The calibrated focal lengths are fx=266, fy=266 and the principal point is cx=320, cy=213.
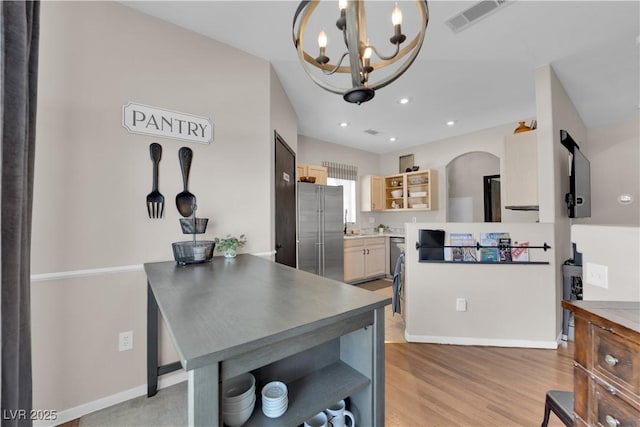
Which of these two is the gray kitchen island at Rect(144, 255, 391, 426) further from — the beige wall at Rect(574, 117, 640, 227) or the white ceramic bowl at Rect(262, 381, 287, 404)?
the beige wall at Rect(574, 117, 640, 227)

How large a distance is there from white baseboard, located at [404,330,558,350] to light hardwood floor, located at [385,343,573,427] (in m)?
0.05

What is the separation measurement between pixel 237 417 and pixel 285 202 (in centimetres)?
259

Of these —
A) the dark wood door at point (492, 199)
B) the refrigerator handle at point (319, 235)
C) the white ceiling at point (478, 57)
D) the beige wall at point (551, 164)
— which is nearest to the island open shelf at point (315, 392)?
the white ceiling at point (478, 57)

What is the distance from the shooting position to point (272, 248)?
8.39ft

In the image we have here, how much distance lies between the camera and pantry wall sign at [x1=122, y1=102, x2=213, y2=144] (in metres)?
1.87

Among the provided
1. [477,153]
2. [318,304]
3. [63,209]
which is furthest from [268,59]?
[477,153]

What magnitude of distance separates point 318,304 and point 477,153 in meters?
5.08

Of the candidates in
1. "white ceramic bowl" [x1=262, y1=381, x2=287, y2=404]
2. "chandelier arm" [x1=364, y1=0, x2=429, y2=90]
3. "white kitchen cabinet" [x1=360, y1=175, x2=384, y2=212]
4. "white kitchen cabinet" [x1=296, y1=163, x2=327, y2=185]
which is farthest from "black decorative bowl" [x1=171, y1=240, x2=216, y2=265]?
"white kitchen cabinet" [x1=360, y1=175, x2=384, y2=212]

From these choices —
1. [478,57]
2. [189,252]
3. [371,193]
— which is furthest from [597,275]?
[371,193]

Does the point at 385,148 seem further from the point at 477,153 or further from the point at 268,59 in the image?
the point at 268,59

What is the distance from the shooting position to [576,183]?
2539 millimetres

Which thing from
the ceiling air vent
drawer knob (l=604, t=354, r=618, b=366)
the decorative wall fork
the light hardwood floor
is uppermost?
the ceiling air vent

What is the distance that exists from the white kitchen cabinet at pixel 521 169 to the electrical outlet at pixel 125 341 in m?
3.66

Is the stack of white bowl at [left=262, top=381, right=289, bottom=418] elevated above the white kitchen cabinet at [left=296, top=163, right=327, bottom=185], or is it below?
below
